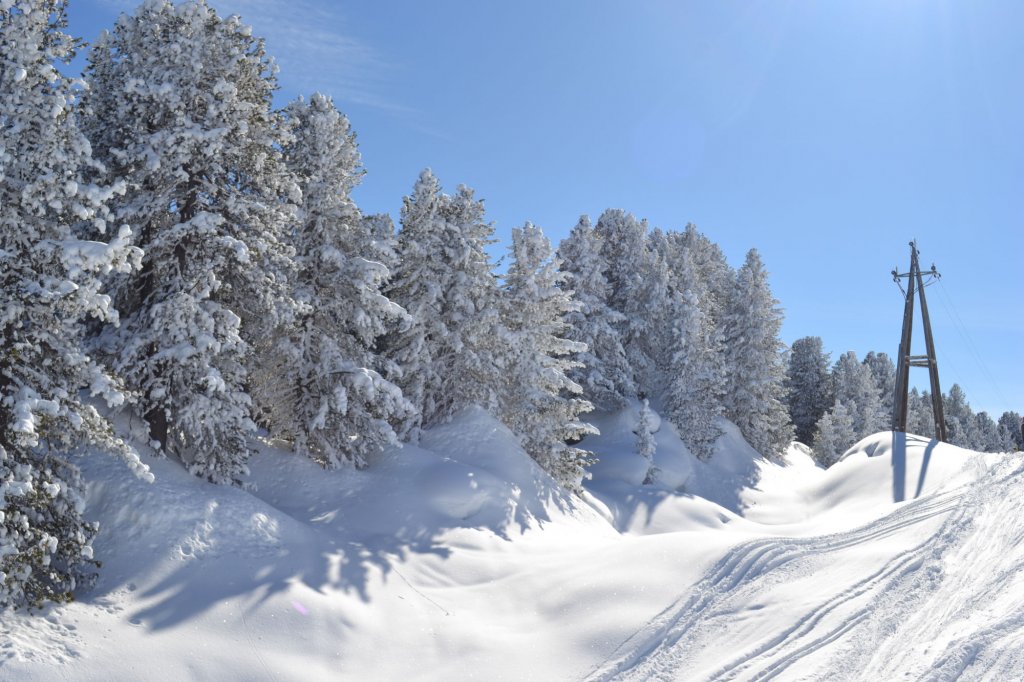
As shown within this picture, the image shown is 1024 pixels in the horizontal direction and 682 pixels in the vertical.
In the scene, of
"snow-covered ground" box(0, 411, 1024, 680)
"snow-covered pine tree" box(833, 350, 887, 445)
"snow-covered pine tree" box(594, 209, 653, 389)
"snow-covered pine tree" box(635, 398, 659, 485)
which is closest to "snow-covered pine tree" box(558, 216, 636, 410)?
"snow-covered pine tree" box(594, 209, 653, 389)

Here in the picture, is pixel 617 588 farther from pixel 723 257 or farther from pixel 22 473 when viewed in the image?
pixel 723 257

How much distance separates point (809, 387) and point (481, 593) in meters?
58.4

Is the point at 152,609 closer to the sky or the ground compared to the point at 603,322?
closer to the ground

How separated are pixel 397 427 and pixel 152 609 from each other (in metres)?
11.9

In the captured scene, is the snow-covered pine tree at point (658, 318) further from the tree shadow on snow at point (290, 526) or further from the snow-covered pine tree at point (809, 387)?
the snow-covered pine tree at point (809, 387)

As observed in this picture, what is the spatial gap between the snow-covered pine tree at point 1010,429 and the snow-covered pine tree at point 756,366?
167ft

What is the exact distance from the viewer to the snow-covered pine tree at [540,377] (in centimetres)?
2406

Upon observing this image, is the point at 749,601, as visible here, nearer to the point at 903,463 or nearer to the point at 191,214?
the point at 191,214

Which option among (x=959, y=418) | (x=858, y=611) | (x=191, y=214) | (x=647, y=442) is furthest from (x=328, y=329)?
(x=959, y=418)

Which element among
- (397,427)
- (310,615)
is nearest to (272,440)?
(397,427)

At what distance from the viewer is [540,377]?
24547mm

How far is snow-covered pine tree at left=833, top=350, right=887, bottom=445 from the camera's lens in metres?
56.9

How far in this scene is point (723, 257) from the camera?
63000 mm

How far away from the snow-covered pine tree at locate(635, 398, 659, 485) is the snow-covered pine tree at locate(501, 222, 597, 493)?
212 inches
